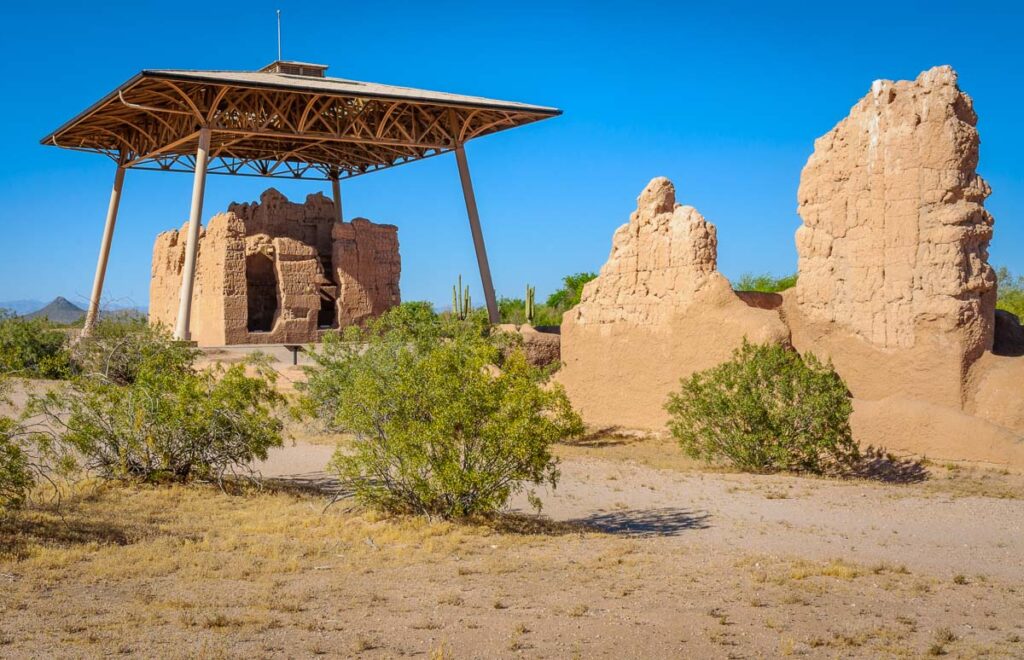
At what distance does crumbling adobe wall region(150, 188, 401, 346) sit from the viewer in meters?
25.0

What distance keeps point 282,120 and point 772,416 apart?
17.2 meters

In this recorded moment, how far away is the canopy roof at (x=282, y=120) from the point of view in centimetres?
2555

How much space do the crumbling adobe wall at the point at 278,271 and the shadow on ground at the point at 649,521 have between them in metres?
15.4

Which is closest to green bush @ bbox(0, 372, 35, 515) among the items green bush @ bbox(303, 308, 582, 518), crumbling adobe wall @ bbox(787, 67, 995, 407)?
green bush @ bbox(303, 308, 582, 518)

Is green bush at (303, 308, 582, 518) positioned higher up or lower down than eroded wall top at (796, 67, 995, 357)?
lower down

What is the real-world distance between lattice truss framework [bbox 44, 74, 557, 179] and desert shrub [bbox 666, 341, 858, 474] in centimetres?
1445

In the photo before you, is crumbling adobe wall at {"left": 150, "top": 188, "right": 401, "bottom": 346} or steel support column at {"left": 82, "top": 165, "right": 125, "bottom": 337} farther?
steel support column at {"left": 82, "top": 165, "right": 125, "bottom": 337}

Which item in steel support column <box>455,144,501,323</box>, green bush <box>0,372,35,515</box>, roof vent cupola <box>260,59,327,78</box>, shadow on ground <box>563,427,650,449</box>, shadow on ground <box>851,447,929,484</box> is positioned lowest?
green bush <box>0,372,35,515</box>

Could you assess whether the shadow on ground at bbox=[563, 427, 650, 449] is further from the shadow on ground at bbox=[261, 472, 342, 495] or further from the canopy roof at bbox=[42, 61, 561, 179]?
the canopy roof at bbox=[42, 61, 561, 179]

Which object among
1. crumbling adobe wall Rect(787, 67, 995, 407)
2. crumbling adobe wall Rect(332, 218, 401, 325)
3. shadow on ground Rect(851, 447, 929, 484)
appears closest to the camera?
shadow on ground Rect(851, 447, 929, 484)

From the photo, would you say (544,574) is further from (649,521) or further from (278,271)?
(278,271)

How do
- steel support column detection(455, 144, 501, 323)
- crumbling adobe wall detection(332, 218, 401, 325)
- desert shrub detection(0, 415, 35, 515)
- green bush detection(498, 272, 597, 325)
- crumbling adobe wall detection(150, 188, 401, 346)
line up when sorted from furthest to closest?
1. green bush detection(498, 272, 597, 325)
2. steel support column detection(455, 144, 501, 323)
3. crumbling adobe wall detection(332, 218, 401, 325)
4. crumbling adobe wall detection(150, 188, 401, 346)
5. desert shrub detection(0, 415, 35, 515)

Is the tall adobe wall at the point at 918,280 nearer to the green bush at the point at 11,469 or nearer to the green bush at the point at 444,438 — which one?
the green bush at the point at 444,438

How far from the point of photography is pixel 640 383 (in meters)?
17.1
